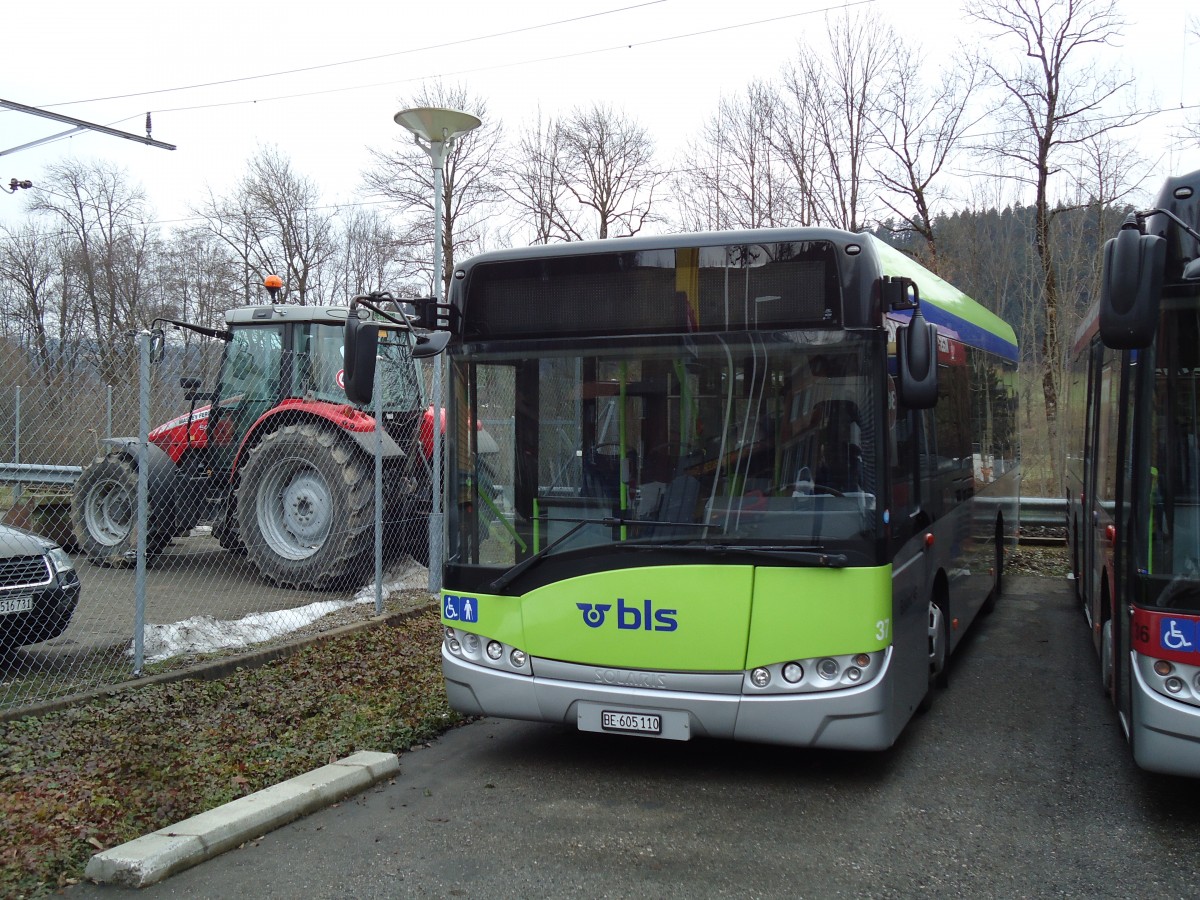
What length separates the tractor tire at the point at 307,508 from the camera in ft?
33.7

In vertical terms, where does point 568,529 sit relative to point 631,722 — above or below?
above

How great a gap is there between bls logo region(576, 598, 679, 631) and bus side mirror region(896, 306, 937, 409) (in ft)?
5.11

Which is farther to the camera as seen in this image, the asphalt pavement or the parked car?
the parked car

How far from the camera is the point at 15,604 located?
689cm

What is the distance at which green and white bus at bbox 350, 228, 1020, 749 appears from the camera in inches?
204

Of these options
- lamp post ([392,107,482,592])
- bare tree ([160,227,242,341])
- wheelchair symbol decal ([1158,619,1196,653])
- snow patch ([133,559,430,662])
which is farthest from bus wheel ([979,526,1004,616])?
bare tree ([160,227,242,341])

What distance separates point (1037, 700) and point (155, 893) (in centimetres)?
574

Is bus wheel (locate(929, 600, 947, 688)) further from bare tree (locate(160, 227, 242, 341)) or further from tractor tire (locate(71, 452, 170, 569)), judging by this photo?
bare tree (locate(160, 227, 242, 341))

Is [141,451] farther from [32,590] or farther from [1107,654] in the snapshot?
[1107,654]

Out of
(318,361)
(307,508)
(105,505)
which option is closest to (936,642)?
(307,508)

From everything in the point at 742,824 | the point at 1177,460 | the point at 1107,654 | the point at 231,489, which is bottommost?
the point at 742,824

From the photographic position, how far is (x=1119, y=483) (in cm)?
520

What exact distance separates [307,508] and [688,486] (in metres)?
6.32

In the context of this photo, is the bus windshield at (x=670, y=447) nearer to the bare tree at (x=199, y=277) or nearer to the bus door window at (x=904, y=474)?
the bus door window at (x=904, y=474)
